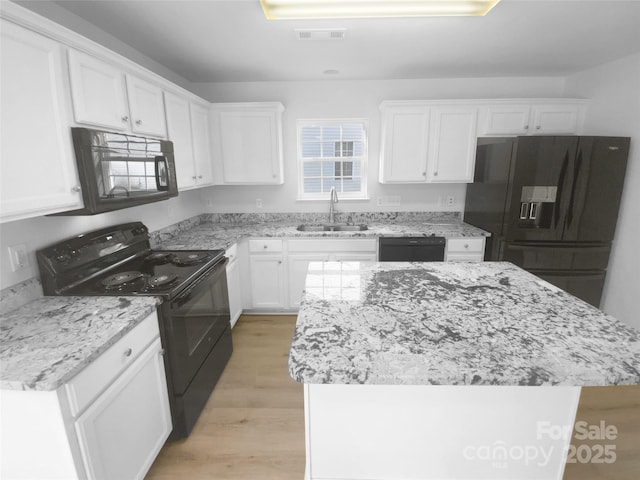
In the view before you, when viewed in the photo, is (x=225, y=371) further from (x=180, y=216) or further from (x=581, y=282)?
(x=581, y=282)

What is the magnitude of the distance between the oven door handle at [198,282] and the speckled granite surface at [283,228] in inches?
13.0

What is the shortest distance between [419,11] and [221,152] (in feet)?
7.45

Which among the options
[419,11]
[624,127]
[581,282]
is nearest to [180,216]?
[419,11]

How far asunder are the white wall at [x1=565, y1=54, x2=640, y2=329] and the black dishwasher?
1.52m

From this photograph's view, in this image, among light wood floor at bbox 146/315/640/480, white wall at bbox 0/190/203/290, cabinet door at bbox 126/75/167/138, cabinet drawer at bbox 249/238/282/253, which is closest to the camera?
white wall at bbox 0/190/203/290

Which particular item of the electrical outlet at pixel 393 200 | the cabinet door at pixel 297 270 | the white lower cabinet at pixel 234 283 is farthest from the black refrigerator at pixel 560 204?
the white lower cabinet at pixel 234 283

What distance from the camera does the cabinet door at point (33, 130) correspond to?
1167 mm

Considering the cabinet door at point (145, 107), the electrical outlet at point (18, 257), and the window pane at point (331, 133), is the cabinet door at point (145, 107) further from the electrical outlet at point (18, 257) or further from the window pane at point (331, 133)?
the window pane at point (331, 133)

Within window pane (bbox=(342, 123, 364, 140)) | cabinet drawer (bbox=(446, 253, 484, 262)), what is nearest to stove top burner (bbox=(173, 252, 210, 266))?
window pane (bbox=(342, 123, 364, 140))

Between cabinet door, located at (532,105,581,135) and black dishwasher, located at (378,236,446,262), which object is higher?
cabinet door, located at (532,105,581,135)

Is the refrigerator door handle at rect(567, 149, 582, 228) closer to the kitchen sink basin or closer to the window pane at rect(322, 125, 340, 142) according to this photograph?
the kitchen sink basin

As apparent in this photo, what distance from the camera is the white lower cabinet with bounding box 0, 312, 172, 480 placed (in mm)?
1059

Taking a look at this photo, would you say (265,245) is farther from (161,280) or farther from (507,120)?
(507,120)

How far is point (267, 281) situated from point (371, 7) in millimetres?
2433
